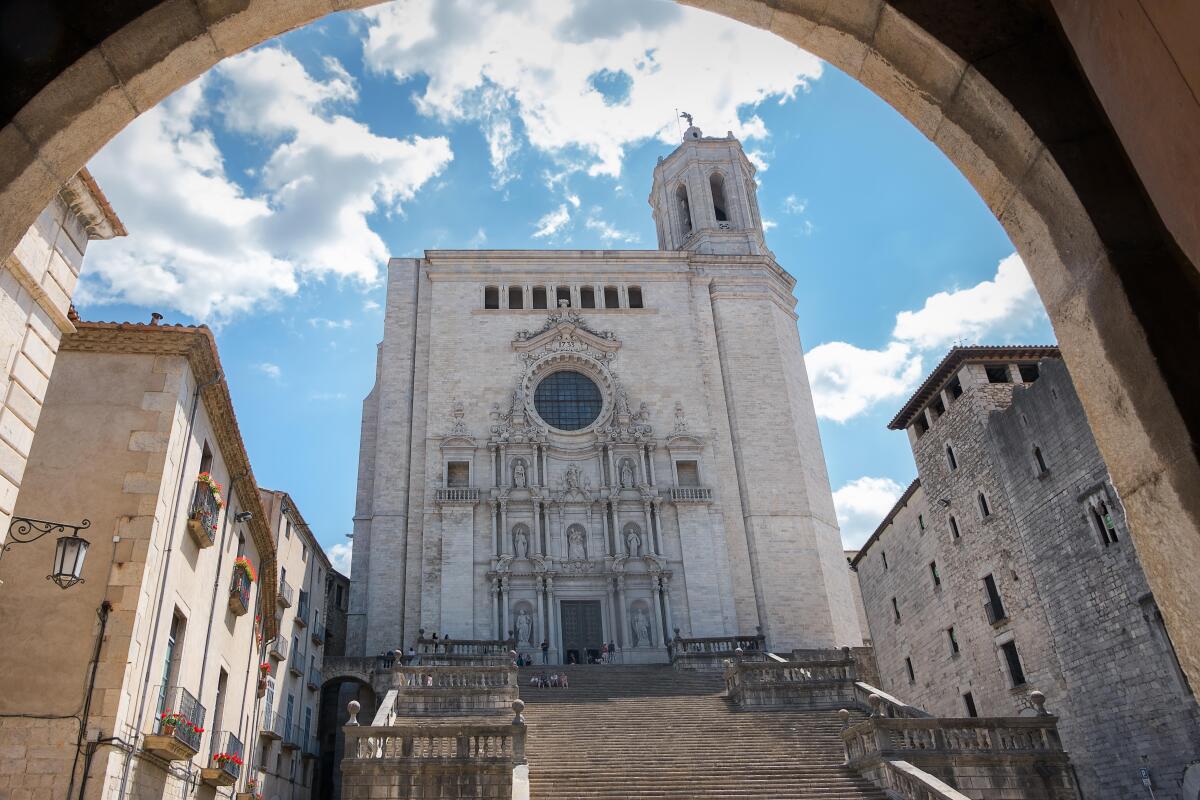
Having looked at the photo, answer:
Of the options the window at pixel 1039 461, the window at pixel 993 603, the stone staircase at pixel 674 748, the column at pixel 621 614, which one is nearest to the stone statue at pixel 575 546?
the column at pixel 621 614

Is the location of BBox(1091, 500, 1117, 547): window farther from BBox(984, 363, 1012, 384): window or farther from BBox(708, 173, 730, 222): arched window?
BBox(708, 173, 730, 222): arched window

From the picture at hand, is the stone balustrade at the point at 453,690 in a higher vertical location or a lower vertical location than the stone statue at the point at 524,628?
lower

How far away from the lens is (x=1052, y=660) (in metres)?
21.8

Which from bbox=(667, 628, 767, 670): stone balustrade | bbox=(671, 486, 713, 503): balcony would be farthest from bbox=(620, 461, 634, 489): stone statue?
bbox=(667, 628, 767, 670): stone balustrade

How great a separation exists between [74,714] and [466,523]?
2186 cm

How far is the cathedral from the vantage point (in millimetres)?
30875

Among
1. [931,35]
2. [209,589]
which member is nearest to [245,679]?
[209,589]

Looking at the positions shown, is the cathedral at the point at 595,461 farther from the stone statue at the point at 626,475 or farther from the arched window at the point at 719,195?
the arched window at the point at 719,195

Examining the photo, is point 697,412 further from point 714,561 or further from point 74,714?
point 74,714

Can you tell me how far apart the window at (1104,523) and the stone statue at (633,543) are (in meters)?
15.7

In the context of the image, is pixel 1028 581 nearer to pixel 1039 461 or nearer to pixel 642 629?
pixel 1039 461

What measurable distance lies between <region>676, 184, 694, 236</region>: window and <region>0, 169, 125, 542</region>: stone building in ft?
115

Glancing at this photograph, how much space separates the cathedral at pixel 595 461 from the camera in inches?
1216

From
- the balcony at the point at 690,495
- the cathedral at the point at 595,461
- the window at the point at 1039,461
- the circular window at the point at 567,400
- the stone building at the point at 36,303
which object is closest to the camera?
the stone building at the point at 36,303
